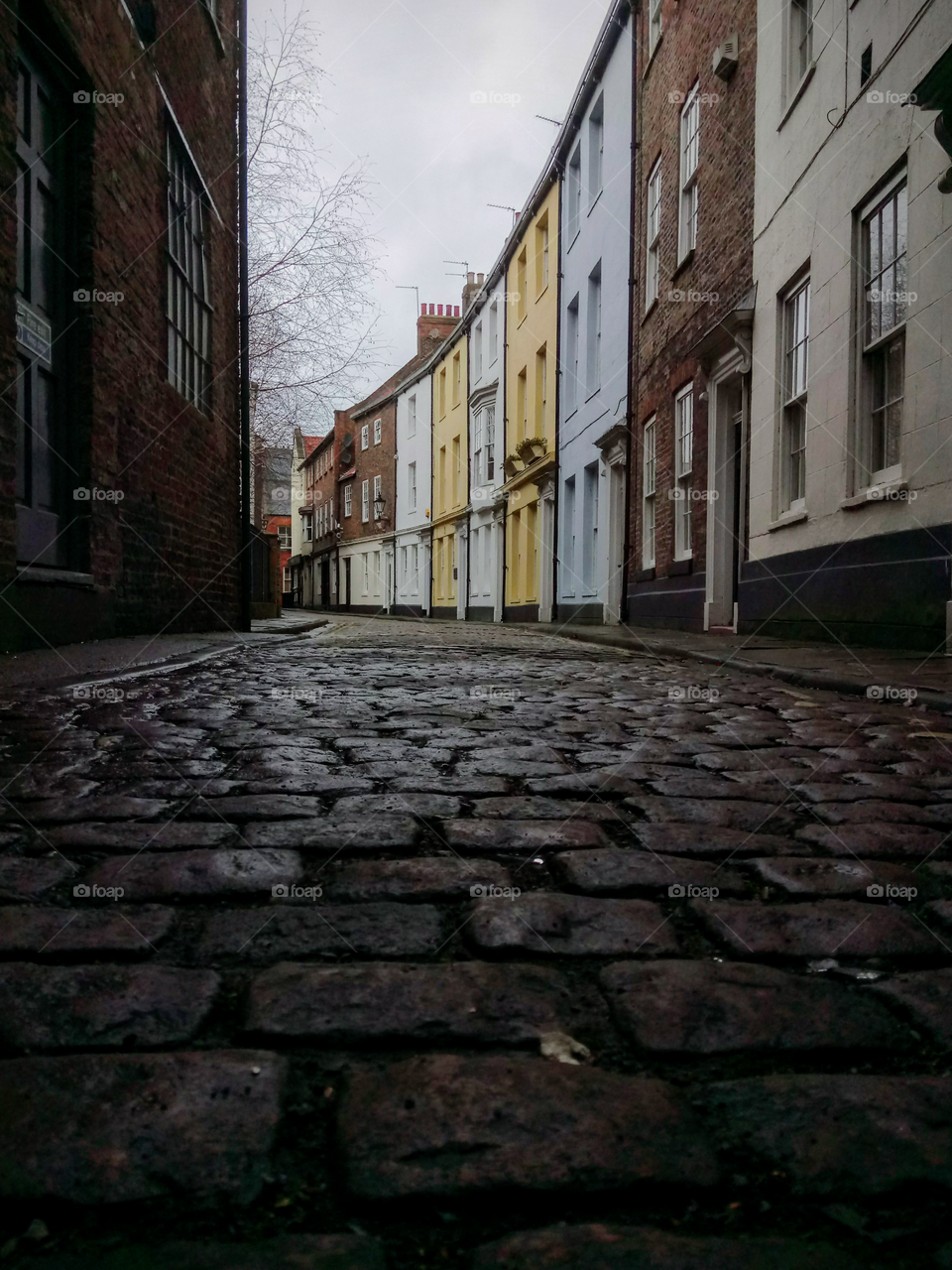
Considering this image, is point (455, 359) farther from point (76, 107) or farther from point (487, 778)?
point (487, 778)

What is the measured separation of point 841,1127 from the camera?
1.17 m

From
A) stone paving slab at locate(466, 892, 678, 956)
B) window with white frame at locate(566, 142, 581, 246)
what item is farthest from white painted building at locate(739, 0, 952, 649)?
window with white frame at locate(566, 142, 581, 246)

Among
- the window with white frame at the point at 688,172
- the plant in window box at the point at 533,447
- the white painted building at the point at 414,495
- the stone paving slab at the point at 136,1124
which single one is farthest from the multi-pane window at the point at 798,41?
the white painted building at the point at 414,495

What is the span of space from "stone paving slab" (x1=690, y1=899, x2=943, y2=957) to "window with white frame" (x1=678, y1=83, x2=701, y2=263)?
1313 cm

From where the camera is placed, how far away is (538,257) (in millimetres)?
23219

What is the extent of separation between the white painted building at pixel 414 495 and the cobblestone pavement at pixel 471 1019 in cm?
3350

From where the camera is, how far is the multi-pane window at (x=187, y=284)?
1082 centimetres

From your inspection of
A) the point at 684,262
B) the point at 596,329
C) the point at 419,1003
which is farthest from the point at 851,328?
the point at 596,329

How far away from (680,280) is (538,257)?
982cm

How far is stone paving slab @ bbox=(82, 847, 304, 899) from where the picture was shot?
2023mm

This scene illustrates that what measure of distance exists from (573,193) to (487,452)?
863cm

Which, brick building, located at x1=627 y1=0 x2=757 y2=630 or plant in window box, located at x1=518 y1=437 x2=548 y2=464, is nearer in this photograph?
brick building, located at x1=627 y1=0 x2=757 y2=630

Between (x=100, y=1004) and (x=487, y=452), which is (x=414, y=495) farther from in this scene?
(x=100, y=1004)

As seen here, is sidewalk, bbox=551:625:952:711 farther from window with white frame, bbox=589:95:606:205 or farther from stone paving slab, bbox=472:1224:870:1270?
window with white frame, bbox=589:95:606:205
